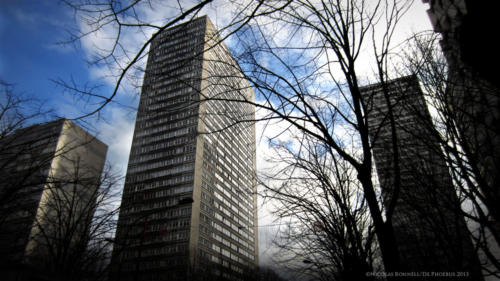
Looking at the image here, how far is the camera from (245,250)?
9338cm

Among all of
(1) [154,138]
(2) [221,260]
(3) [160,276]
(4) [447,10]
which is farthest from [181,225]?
(4) [447,10]

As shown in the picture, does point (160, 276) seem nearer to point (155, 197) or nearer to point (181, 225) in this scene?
point (181, 225)

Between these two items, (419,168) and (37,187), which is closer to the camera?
(419,168)

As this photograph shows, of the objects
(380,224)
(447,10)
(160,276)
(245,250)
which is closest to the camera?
(380,224)

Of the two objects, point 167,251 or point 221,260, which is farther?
point 221,260

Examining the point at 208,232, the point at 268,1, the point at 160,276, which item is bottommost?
the point at 160,276

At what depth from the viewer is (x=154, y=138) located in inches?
3201

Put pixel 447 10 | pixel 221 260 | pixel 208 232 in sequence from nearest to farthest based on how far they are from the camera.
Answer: pixel 447 10, pixel 208 232, pixel 221 260

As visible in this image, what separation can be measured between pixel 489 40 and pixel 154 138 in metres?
84.9

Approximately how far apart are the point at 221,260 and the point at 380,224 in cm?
8217

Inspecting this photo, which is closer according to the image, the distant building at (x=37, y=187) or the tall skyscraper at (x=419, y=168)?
the tall skyscraper at (x=419, y=168)

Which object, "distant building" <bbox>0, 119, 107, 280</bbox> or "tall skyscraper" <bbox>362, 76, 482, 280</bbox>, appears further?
"distant building" <bbox>0, 119, 107, 280</bbox>

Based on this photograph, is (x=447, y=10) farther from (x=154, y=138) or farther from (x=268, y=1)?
(x=154, y=138)

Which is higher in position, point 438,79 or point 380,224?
point 438,79
